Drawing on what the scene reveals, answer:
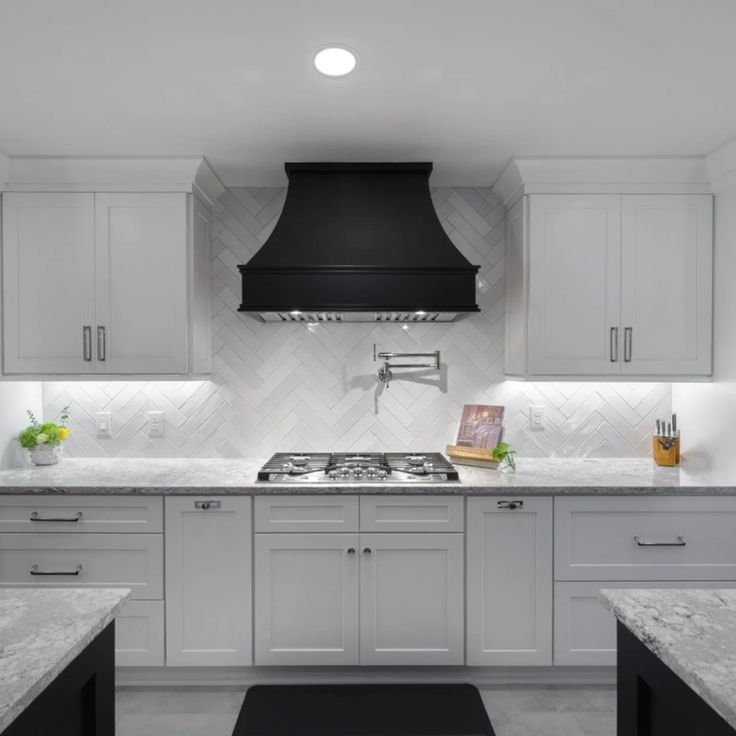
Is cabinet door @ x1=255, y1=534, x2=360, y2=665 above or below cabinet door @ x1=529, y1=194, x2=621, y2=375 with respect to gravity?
below

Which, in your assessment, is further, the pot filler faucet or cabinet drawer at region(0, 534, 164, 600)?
the pot filler faucet

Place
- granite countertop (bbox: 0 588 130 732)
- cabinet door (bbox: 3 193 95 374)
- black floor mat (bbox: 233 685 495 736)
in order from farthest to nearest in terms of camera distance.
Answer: cabinet door (bbox: 3 193 95 374) < black floor mat (bbox: 233 685 495 736) < granite countertop (bbox: 0 588 130 732)

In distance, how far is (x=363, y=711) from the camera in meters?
2.39

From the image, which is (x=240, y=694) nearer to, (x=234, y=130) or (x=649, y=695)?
(x=649, y=695)

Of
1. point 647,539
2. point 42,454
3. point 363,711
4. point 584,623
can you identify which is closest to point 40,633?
point 363,711

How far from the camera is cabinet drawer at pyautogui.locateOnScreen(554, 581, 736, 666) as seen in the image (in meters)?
2.57

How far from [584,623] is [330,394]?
1671mm

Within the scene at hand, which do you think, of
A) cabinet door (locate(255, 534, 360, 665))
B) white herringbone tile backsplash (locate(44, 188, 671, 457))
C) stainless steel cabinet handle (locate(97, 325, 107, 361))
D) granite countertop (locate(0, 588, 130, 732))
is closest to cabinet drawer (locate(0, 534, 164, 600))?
cabinet door (locate(255, 534, 360, 665))

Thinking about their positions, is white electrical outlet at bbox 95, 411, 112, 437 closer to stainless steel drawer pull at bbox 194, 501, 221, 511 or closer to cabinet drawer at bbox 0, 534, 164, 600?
cabinet drawer at bbox 0, 534, 164, 600

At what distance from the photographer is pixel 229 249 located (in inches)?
127

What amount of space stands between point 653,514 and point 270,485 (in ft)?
5.61

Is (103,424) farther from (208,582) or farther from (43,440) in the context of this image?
(208,582)

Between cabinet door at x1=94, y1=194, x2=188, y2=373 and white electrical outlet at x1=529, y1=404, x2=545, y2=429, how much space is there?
74.1 inches

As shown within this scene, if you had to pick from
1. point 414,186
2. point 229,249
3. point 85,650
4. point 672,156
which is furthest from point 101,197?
point 672,156
